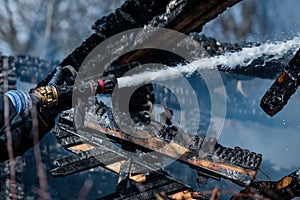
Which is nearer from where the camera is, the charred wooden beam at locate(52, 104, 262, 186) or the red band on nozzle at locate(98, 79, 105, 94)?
the charred wooden beam at locate(52, 104, 262, 186)

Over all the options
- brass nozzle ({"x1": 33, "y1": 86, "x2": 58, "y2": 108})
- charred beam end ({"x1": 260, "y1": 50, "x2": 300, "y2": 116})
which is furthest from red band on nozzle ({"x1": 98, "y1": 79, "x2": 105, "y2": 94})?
charred beam end ({"x1": 260, "y1": 50, "x2": 300, "y2": 116})

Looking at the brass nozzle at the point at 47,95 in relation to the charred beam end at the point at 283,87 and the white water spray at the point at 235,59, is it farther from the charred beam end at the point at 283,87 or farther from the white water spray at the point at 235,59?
the white water spray at the point at 235,59

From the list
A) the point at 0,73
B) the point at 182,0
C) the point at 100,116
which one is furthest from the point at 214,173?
the point at 0,73

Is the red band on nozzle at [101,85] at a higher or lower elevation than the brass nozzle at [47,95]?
higher

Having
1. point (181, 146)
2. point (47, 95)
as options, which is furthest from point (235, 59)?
point (47, 95)

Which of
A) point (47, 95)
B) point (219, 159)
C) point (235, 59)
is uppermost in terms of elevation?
point (235, 59)

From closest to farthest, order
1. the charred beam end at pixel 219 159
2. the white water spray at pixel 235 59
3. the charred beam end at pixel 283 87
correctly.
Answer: the charred beam end at pixel 283 87
the charred beam end at pixel 219 159
the white water spray at pixel 235 59

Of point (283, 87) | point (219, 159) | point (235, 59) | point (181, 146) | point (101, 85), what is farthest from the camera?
point (235, 59)

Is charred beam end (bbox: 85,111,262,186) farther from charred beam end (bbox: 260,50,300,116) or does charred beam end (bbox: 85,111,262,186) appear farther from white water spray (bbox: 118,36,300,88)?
white water spray (bbox: 118,36,300,88)

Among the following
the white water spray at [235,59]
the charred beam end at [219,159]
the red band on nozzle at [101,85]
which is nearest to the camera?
the charred beam end at [219,159]

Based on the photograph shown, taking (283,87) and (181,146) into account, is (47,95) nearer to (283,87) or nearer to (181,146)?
(181,146)

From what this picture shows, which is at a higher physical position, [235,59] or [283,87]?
[235,59]

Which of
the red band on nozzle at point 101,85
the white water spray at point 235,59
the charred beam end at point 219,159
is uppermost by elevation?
the white water spray at point 235,59

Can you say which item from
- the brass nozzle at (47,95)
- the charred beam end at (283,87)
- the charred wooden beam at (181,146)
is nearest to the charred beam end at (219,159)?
the charred wooden beam at (181,146)
